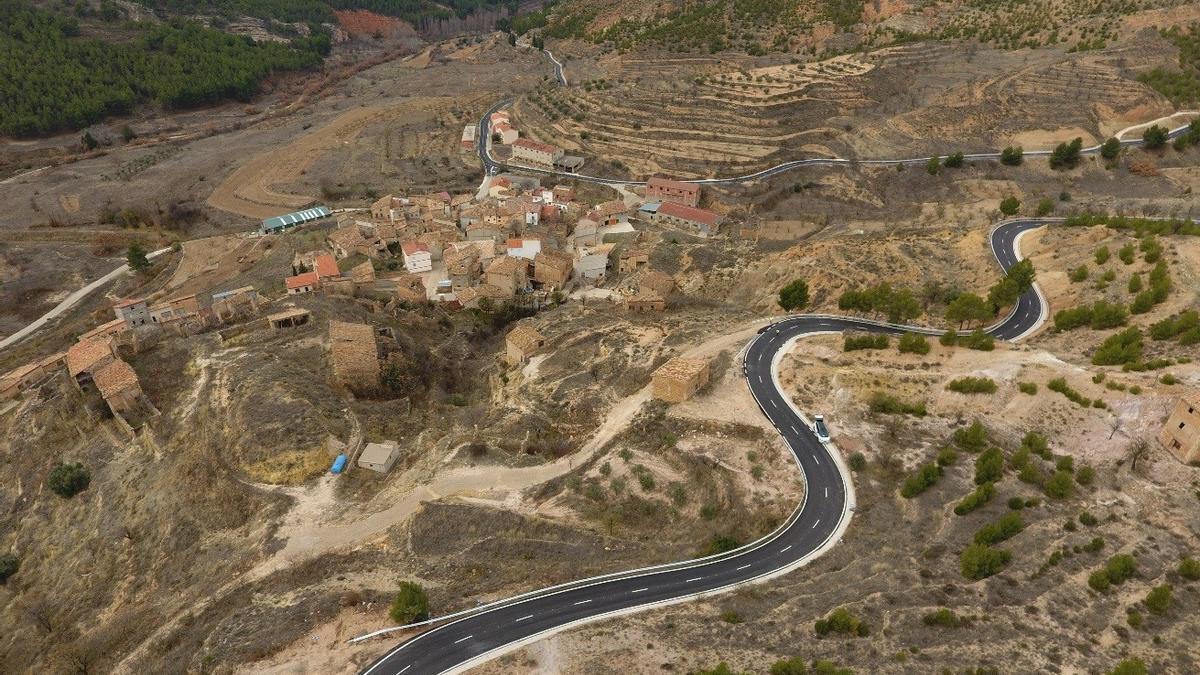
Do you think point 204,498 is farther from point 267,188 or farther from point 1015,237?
point 267,188

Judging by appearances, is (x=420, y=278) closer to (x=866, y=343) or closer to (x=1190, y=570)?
(x=866, y=343)

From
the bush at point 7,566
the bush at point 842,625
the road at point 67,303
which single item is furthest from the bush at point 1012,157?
the road at point 67,303

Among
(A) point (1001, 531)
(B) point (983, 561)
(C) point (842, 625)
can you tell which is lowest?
(C) point (842, 625)

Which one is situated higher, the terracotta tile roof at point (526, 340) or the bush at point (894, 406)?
the bush at point (894, 406)

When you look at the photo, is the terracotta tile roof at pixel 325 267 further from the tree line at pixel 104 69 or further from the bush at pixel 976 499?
the tree line at pixel 104 69

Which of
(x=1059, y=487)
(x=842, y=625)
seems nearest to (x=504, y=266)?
(x=842, y=625)
